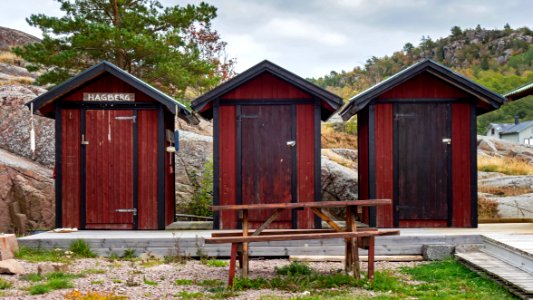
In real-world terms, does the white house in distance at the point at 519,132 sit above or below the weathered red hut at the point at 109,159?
above

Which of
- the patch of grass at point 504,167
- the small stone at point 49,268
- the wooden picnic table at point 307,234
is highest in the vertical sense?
the patch of grass at point 504,167

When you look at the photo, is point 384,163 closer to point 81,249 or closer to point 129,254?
point 129,254

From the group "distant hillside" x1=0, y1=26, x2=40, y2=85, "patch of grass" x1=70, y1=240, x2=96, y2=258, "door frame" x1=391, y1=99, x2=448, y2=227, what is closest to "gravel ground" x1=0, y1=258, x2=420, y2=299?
"patch of grass" x1=70, y1=240, x2=96, y2=258

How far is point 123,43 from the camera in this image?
58.4ft

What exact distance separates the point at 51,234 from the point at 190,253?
2.76 m

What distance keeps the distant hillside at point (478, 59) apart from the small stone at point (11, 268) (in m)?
50.3

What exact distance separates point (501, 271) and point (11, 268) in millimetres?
6847

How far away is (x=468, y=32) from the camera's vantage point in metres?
71.5

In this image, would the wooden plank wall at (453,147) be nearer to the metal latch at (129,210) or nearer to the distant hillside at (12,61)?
the metal latch at (129,210)

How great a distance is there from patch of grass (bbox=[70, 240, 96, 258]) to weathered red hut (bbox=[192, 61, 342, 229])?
8.28 ft

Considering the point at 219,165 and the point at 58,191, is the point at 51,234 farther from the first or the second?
the point at 219,165

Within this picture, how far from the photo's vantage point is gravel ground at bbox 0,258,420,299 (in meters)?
6.91

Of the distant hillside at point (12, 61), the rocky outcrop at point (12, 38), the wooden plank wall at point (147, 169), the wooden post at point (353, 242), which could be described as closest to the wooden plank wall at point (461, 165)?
the wooden post at point (353, 242)

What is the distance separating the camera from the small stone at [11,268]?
794 cm
